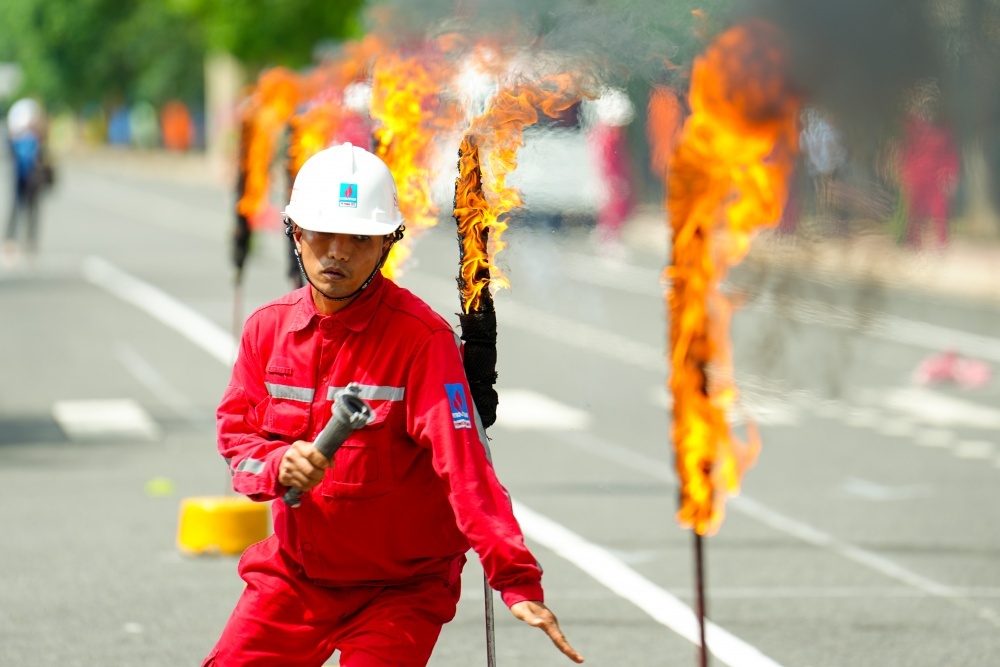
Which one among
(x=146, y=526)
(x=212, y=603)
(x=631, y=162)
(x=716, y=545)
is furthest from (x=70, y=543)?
(x=631, y=162)

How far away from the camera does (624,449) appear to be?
14906 millimetres

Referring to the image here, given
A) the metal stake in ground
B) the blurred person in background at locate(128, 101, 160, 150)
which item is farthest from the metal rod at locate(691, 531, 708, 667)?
the blurred person in background at locate(128, 101, 160, 150)

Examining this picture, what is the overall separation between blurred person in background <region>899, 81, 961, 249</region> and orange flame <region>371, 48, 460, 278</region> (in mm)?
1624

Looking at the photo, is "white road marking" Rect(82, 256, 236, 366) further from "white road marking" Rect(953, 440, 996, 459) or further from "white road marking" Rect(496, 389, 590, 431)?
"white road marking" Rect(953, 440, 996, 459)

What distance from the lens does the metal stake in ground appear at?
5887mm

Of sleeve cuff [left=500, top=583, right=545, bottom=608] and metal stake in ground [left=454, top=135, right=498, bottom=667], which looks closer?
sleeve cuff [left=500, top=583, right=545, bottom=608]

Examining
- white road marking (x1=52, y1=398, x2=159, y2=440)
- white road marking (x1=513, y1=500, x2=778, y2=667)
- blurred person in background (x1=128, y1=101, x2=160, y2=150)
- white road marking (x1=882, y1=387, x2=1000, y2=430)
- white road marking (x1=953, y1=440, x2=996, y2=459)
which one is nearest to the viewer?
white road marking (x1=513, y1=500, x2=778, y2=667)

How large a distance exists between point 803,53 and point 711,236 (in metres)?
0.66

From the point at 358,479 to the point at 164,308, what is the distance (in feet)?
64.4

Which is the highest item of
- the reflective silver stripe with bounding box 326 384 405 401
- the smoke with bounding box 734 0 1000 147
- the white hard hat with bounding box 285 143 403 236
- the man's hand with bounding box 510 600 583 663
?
the smoke with bounding box 734 0 1000 147

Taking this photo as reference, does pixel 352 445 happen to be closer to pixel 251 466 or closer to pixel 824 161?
pixel 251 466

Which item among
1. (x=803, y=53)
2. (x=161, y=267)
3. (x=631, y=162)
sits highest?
(x=803, y=53)

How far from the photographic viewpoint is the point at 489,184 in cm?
616

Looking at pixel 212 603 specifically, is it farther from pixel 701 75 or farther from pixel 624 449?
pixel 624 449
